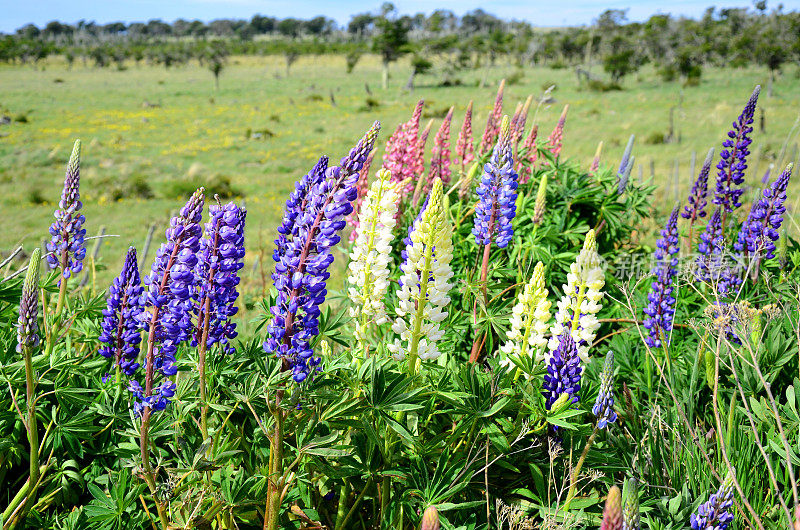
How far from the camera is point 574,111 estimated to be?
27906 millimetres

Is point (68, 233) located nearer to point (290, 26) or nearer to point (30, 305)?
point (30, 305)

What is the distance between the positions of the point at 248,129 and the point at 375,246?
26.8 metres

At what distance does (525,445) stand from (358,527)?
0.72 meters

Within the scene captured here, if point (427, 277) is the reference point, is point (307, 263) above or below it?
above

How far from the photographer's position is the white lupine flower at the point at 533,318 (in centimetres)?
217

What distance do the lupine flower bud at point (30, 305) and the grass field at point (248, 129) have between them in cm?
303

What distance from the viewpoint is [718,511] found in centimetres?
184

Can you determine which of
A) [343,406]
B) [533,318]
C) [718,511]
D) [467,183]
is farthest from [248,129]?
[718,511]

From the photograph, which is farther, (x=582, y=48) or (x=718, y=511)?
(x=582, y=48)

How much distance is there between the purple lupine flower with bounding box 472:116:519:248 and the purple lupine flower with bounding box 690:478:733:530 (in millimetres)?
1277

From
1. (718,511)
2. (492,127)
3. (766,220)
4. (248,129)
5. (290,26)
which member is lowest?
(248,129)

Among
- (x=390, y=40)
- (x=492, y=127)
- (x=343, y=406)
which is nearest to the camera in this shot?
(x=343, y=406)

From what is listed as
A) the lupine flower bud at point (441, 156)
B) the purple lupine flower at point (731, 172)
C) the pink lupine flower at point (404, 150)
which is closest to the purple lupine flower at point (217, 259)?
the pink lupine flower at point (404, 150)

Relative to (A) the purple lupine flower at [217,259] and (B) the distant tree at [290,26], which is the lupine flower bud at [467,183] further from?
(B) the distant tree at [290,26]
